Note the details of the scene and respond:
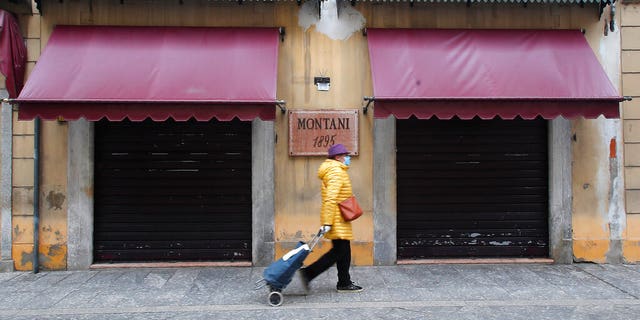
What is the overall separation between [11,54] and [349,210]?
551cm

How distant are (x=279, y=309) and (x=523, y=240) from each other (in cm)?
450

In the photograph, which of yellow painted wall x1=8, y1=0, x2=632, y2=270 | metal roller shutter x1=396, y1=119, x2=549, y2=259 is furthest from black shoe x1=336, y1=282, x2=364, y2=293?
metal roller shutter x1=396, y1=119, x2=549, y2=259

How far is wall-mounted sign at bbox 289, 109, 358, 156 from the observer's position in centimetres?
778

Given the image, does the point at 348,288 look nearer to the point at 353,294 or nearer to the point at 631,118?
the point at 353,294

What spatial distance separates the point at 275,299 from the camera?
584 centimetres

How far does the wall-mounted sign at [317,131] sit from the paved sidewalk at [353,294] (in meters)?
1.93

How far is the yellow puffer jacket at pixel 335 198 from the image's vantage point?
609 centimetres

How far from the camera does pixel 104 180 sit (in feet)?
26.0

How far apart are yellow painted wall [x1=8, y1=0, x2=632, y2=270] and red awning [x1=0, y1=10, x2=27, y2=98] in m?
0.19

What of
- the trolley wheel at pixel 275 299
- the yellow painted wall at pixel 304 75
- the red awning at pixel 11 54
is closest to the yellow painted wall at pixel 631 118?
the yellow painted wall at pixel 304 75

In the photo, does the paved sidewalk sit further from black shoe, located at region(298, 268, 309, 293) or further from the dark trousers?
the dark trousers

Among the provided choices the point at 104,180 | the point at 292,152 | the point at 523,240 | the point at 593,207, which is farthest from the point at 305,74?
the point at 593,207

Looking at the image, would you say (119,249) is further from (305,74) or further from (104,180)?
(305,74)

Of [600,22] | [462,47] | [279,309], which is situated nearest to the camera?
[279,309]
